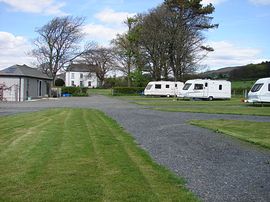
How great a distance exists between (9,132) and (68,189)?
23.4ft

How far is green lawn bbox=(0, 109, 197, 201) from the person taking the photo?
514 cm

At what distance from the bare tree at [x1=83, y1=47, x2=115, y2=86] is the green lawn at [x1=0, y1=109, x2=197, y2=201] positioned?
58.2 metres

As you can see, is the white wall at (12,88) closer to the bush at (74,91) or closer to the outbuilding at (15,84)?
the outbuilding at (15,84)

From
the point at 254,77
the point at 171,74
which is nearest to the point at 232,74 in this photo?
the point at 254,77

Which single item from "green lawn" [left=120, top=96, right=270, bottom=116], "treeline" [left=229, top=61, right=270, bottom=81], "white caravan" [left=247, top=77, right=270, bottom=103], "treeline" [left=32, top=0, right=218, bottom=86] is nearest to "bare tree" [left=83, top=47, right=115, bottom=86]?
"treeline" [left=32, top=0, right=218, bottom=86]

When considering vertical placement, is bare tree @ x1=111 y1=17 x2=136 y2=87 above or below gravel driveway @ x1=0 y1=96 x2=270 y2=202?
above

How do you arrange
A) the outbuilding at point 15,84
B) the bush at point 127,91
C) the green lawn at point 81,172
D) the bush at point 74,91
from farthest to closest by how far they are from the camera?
the bush at point 127,91, the bush at point 74,91, the outbuilding at point 15,84, the green lawn at point 81,172

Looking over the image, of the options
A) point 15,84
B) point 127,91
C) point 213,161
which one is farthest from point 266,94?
point 127,91

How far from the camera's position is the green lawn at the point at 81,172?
5137mm

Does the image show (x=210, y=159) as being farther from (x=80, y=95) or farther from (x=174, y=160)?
(x=80, y=95)

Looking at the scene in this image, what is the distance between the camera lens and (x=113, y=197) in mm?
5016

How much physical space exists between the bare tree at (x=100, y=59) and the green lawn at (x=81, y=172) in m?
58.2

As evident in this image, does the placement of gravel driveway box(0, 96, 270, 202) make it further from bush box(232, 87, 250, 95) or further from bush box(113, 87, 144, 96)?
bush box(113, 87, 144, 96)

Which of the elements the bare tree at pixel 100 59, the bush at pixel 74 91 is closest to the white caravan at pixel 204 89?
the bush at pixel 74 91
